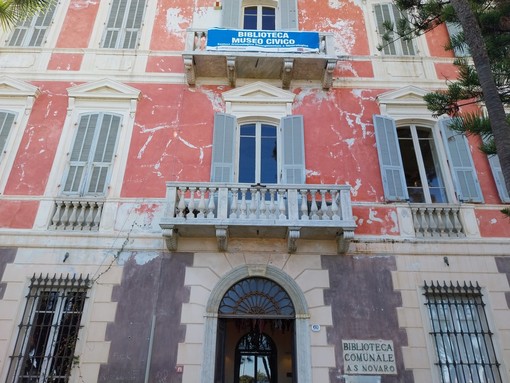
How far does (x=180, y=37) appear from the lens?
10.4 meters

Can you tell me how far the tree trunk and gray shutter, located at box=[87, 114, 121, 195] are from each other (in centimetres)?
702

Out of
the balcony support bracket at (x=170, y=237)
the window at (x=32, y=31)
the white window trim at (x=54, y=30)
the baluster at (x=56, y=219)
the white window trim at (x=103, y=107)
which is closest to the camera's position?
the balcony support bracket at (x=170, y=237)

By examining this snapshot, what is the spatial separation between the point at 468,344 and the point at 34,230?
27.2 feet

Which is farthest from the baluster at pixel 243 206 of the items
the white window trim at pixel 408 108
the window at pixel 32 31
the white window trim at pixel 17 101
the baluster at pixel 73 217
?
the window at pixel 32 31

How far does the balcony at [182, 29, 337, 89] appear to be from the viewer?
30.4ft

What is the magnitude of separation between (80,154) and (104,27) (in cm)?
388

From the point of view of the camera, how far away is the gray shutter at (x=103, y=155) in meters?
8.45

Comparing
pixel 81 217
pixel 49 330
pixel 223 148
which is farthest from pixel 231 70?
pixel 49 330

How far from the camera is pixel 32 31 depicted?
1046 centimetres

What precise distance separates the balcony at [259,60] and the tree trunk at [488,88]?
3211 mm

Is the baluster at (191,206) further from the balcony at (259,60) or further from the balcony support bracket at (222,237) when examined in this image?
the balcony at (259,60)

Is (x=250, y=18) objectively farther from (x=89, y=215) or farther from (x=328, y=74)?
(x=89, y=215)

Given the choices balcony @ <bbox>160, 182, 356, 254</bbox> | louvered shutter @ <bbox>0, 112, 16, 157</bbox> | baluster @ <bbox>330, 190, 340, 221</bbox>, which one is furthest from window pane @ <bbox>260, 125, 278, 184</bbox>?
louvered shutter @ <bbox>0, 112, 16, 157</bbox>

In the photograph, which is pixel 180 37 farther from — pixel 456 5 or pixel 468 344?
pixel 468 344
